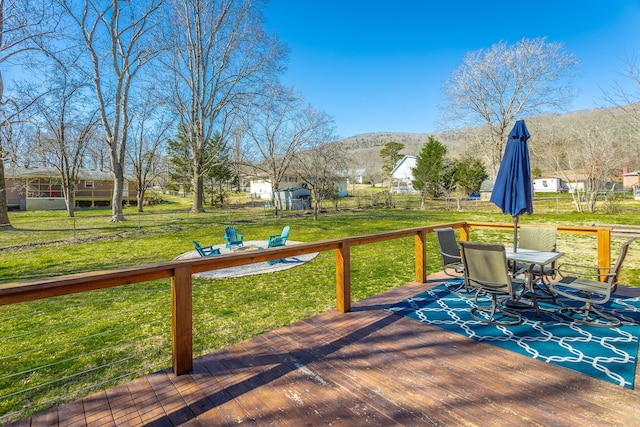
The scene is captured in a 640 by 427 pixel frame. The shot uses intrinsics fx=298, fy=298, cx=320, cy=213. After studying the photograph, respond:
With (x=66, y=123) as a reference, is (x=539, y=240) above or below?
below

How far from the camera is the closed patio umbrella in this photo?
13.0ft

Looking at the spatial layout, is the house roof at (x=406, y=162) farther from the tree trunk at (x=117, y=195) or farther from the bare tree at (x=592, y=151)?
the tree trunk at (x=117, y=195)

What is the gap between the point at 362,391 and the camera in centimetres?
218

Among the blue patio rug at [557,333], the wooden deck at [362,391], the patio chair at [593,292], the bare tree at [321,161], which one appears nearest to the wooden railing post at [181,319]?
the wooden deck at [362,391]

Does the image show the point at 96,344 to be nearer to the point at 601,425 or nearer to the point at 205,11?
the point at 601,425

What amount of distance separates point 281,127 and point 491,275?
68.0 feet

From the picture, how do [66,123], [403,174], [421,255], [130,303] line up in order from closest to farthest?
[421,255] → [130,303] → [66,123] → [403,174]

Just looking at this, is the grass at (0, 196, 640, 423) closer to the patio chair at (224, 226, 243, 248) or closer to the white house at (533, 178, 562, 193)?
the patio chair at (224, 226, 243, 248)

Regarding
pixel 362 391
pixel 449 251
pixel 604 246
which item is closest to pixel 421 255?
pixel 449 251

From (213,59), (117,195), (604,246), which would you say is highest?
(213,59)

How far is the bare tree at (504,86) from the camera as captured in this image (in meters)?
18.3

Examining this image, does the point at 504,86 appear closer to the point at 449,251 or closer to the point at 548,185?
the point at 449,251

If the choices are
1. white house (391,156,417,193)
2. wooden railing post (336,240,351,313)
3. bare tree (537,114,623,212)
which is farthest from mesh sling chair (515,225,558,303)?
white house (391,156,417,193)

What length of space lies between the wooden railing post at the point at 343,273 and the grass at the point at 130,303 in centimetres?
74
